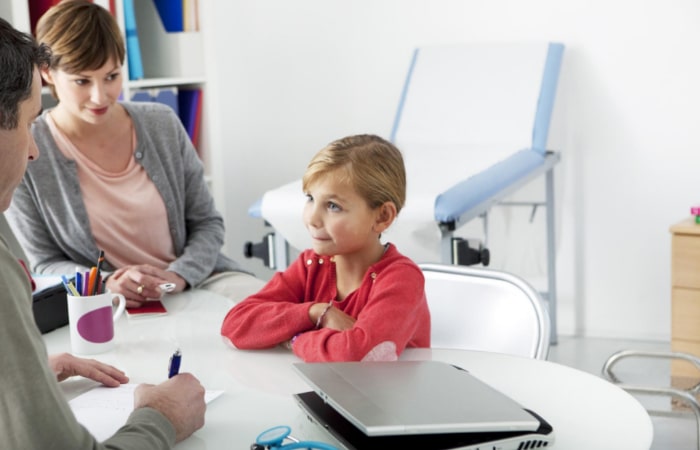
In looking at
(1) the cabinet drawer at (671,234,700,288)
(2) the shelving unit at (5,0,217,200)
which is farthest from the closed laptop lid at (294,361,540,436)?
(2) the shelving unit at (5,0,217,200)

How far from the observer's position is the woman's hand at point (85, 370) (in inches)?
50.4

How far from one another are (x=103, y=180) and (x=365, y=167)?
85cm

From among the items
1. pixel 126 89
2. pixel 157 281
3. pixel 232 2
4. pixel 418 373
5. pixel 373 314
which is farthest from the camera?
pixel 232 2

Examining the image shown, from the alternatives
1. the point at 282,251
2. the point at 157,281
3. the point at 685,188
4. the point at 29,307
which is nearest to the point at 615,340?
the point at 685,188

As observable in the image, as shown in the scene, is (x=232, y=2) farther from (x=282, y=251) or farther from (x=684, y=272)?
(x=684, y=272)

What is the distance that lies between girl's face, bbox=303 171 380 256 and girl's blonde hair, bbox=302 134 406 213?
1 centimetres

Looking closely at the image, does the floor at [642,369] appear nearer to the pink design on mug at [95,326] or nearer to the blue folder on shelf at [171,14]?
the pink design on mug at [95,326]

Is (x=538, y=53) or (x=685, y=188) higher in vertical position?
(x=538, y=53)

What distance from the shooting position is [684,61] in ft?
11.1

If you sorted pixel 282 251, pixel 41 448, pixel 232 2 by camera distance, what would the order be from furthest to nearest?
pixel 232 2
pixel 282 251
pixel 41 448

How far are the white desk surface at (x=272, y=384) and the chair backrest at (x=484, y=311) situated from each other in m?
0.20

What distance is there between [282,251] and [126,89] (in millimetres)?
862

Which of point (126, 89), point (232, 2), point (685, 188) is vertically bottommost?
point (685, 188)

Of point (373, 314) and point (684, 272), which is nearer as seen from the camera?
point (373, 314)
